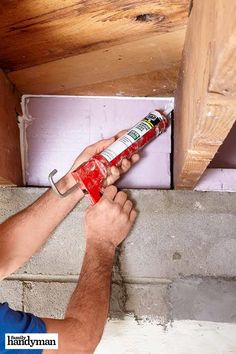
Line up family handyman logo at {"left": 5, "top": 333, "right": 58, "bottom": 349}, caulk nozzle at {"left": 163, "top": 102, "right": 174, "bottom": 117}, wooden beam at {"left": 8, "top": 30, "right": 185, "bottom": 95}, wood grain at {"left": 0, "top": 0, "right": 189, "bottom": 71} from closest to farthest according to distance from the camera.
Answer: wood grain at {"left": 0, "top": 0, "right": 189, "bottom": 71} < family handyman logo at {"left": 5, "top": 333, "right": 58, "bottom": 349} < wooden beam at {"left": 8, "top": 30, "right": 185, "bottom": 95} < caulk nozzle at {"left": 163, "top": 102, "right": 174, "bottom": 117}

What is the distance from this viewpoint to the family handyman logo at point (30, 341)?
1.30 metres

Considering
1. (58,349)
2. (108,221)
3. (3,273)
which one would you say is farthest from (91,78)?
(58,349)

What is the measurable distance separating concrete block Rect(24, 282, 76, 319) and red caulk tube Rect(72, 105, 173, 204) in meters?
0.44

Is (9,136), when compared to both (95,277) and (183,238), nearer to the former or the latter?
(95,277)

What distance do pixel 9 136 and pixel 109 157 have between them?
499 millimetres

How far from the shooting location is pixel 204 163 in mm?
1239

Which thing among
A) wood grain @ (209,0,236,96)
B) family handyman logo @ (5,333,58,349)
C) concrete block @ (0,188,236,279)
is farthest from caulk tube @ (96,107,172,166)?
wood grain @ (209,0,236,96)

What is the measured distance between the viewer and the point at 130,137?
1606 mm

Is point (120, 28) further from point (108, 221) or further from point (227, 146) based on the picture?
point (227, 146)

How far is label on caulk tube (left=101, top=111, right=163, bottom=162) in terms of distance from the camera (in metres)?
1.56

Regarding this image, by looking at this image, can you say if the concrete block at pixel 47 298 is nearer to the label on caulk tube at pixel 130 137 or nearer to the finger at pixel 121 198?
the finger at pixel 121 198

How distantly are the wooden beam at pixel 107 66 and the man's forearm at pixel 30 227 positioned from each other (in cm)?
45

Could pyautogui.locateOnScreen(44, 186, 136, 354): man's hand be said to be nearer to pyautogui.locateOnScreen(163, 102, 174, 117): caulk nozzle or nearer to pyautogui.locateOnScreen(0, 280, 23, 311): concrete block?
pyautogui.locateOnScreen(0, 280, 23, 311): concrete block

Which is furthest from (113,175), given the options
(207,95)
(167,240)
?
(207,95)
